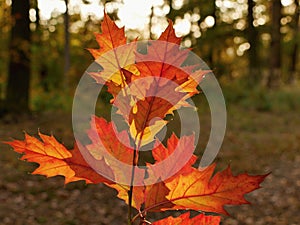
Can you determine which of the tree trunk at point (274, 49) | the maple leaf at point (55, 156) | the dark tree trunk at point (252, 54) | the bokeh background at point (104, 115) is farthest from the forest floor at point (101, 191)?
the tree trunk at point (274, 49)

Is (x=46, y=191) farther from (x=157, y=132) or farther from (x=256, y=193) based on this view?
(x=157, y=132)

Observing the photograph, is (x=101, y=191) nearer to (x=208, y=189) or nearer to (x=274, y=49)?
(x=208, y=189)

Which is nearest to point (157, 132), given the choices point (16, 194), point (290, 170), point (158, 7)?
point (16, 194)

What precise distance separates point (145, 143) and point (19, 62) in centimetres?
886

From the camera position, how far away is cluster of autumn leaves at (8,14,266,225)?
631 millimetres

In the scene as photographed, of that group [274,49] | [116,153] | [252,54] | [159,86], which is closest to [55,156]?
[116,153]

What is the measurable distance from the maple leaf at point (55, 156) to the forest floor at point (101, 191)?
3.40 metres

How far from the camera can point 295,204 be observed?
538cm

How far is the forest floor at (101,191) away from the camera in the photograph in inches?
195

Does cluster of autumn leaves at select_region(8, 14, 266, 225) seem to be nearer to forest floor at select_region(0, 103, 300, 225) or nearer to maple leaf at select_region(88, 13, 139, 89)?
maple leaf at select_region(88, 13, 139, 89)

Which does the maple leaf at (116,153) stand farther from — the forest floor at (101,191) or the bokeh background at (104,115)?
the forest floor at (101,191)

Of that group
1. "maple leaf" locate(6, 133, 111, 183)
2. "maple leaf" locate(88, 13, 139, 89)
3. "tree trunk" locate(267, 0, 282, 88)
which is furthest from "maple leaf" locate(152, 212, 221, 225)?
"tree trunk" locate(267, 0, 282, 88)

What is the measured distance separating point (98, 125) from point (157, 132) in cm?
9

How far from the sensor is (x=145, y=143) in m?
0.67
